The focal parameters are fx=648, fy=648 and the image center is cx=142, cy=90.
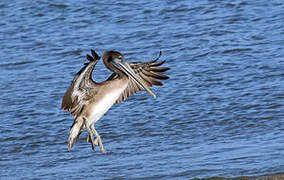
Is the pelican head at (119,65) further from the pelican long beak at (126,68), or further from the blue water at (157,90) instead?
the blue water at (157,90)

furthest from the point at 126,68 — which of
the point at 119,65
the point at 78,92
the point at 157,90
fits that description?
the point at 157,90

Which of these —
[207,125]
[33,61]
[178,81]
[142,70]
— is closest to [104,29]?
[33,61]

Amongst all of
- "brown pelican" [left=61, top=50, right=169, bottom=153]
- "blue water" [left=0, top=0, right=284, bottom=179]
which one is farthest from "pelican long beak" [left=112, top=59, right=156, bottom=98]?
"blue water" [left=0, top=0, right=284, bottom=179]

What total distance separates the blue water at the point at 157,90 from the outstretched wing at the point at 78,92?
0.77 meters

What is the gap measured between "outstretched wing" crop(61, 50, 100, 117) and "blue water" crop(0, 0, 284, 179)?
77cm

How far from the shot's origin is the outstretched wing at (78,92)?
21.7ft

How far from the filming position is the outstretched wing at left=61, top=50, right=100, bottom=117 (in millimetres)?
6625

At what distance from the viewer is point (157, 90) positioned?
1023cm

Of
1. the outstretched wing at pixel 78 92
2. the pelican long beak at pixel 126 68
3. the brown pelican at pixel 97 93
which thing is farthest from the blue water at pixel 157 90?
the pelican long beak at pixel 126 68

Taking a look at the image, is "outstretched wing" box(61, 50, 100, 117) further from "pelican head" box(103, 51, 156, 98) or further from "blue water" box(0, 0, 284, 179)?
"blue water" box(0, 0, 284, 179)

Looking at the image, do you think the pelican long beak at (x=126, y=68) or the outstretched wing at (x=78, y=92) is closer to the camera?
the outstretched wing at (x=78, y=92)

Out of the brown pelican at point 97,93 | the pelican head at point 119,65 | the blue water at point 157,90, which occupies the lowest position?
the blue water at point 157,90

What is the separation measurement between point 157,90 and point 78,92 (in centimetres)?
341

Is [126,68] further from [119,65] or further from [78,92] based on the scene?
[78,92]
